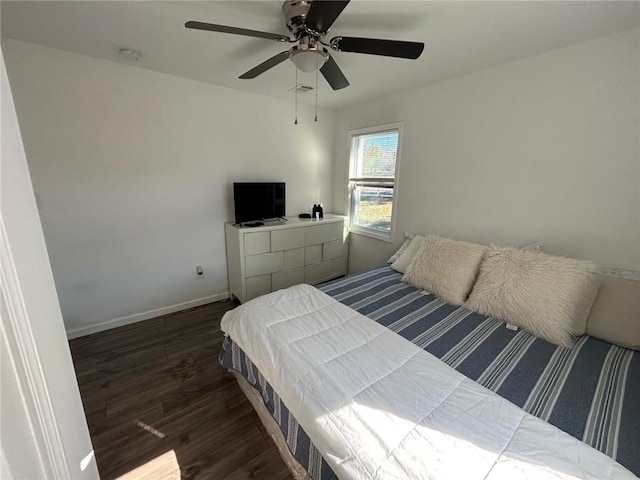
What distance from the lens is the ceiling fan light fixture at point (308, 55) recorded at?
135 centimetres

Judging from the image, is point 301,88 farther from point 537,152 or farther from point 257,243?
point 537,152

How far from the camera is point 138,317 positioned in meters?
2.56

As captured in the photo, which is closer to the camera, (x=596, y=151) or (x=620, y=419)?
(x=620, y=419)

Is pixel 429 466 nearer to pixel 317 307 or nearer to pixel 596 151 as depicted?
pixel 317 307

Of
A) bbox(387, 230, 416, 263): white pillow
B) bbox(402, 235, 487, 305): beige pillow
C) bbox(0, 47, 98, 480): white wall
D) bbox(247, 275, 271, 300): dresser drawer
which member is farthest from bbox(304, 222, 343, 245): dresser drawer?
bbox(0, 47, 98, 480): white wall

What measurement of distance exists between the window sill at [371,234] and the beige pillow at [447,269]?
87 cm

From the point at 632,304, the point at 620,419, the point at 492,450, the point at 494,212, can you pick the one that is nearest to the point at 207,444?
the point at 492,450

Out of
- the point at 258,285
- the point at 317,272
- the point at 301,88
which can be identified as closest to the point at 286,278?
the point at 258,285

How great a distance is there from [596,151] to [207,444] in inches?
116

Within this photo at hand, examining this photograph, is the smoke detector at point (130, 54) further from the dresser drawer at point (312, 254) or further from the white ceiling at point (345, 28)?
the dresser drawer at point (312, 254)

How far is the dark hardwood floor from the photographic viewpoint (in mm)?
1364

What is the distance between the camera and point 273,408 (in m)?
1.33

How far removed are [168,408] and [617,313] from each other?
2.69 metres

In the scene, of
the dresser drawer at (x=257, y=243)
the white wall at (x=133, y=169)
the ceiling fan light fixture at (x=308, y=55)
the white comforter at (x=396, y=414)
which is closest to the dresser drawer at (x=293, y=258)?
the dresser drawer at (x=257, y=243)
